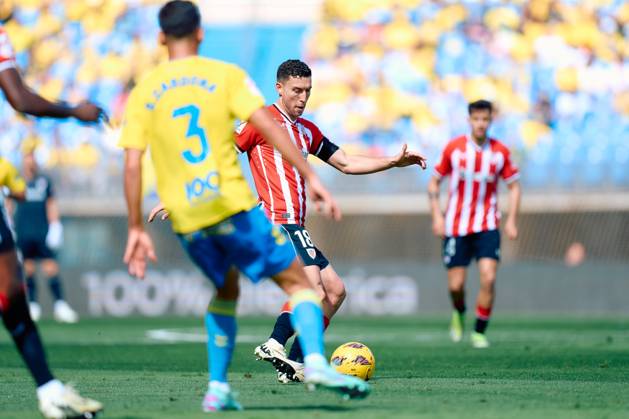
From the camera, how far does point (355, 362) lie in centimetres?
816

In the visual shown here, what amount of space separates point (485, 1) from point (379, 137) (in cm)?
408

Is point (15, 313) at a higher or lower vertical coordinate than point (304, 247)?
lower

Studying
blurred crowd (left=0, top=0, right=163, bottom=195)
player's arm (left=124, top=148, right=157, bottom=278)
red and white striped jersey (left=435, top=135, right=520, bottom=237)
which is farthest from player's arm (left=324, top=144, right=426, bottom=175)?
blurred crowd (left=0, top=0, right=163, bottom=195)

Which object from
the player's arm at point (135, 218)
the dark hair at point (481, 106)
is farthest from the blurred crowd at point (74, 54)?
the player's arm at point (135, 218)

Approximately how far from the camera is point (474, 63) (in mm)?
27188

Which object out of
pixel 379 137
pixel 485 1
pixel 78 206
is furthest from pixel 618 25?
pixel 78 206

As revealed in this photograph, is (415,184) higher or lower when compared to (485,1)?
lower

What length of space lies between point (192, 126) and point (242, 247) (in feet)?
2.13

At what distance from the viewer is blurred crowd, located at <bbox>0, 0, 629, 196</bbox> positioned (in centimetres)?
2600

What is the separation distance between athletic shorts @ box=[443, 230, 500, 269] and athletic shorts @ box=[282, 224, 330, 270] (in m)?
5.00

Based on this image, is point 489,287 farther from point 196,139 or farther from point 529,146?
point 529,146

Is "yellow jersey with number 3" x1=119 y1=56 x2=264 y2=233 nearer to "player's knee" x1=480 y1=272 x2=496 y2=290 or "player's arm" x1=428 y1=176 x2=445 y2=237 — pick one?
"player's knee" x1=480 y1=272 x2=496 y2=290

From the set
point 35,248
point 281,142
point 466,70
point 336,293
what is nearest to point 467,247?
point 336,293

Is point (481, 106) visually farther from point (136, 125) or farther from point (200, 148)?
point (136, 125)
